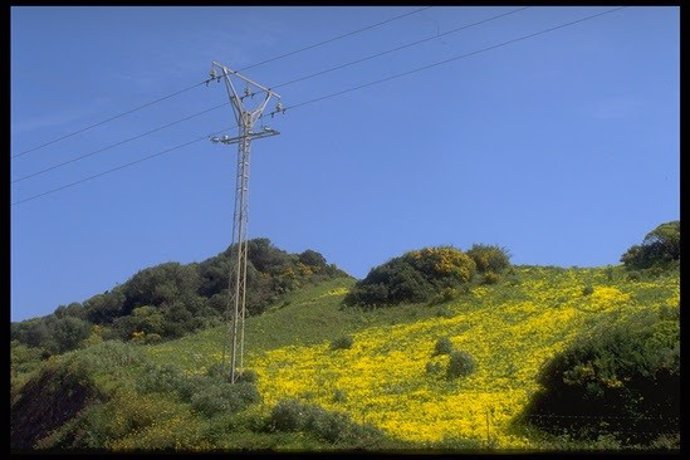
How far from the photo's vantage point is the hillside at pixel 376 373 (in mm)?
20219

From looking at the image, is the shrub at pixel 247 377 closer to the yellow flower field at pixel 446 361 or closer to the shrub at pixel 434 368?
the yellow flower field at pixel 446 361

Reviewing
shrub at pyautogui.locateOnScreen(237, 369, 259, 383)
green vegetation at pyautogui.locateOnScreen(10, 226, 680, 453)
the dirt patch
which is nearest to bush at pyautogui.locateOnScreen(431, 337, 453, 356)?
green vegetation at pyautogui.locateOnScreen(10, 226, 680, 453)

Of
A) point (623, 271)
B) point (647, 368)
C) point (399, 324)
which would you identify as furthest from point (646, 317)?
point (399, 324)

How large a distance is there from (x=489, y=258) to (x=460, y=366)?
24631 mm

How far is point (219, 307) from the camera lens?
54812 mm

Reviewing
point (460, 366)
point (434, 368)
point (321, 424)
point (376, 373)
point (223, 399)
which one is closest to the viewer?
point (321, 424)

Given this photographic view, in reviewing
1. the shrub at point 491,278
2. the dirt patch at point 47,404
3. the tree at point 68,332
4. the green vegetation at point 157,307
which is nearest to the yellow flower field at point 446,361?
the shrub at point 491,278

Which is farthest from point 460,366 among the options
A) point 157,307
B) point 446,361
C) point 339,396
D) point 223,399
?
point 157,307

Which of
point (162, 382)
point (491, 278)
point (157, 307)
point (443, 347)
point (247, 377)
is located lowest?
point (247, 377)

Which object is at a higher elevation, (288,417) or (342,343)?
(342,343)

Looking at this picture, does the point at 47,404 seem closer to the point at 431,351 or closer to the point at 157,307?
the point at 431,351

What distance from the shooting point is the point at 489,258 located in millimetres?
51469

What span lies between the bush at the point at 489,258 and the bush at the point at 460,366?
2311cm

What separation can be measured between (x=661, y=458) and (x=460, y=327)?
22724 mm
